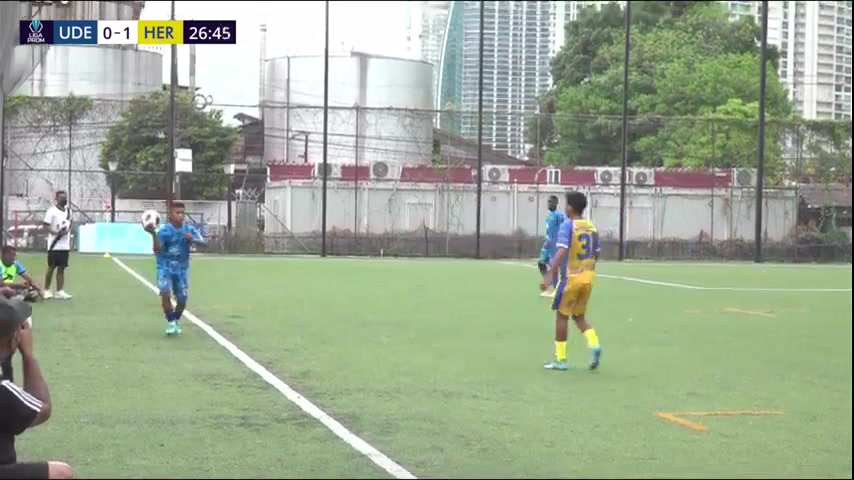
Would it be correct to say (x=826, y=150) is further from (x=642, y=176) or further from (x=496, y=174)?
(x=496, y=174)

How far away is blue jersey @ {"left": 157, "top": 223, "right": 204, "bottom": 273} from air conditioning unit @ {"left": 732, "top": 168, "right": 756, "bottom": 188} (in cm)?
3851

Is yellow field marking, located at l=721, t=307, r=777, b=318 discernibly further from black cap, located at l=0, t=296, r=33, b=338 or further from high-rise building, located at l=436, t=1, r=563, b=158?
high-rise building, located at l=436, t=1, r=563, b=158

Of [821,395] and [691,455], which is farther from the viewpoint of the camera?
[821,395]

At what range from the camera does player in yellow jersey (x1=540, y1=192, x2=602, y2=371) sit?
1303cm

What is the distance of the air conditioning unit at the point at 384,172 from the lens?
49.0 meters

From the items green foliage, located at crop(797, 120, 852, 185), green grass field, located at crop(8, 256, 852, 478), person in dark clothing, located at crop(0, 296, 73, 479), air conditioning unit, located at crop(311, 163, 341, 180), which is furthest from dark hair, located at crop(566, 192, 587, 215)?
green foliage, located at crop(797, 120, 852, 185)

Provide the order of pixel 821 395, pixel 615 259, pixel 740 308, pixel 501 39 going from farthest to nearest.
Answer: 1. pixel 501 39
2. pixel 615 259
3. pixel 740 308
4. pixel 821 395

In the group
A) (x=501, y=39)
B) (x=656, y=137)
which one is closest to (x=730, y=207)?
(x=656, y=137)

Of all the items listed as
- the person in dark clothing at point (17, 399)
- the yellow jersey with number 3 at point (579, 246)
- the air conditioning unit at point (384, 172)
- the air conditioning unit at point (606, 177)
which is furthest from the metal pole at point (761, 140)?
the person in dark clothing at point (17, 399)

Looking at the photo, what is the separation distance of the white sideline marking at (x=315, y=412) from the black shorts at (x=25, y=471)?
7.63ft

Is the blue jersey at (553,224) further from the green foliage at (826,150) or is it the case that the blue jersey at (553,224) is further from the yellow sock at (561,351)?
the green foliage at (826,150)

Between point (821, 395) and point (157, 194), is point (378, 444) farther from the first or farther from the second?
point (157, 194)

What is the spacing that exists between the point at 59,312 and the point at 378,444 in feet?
35.9

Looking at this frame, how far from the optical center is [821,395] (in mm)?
11641
